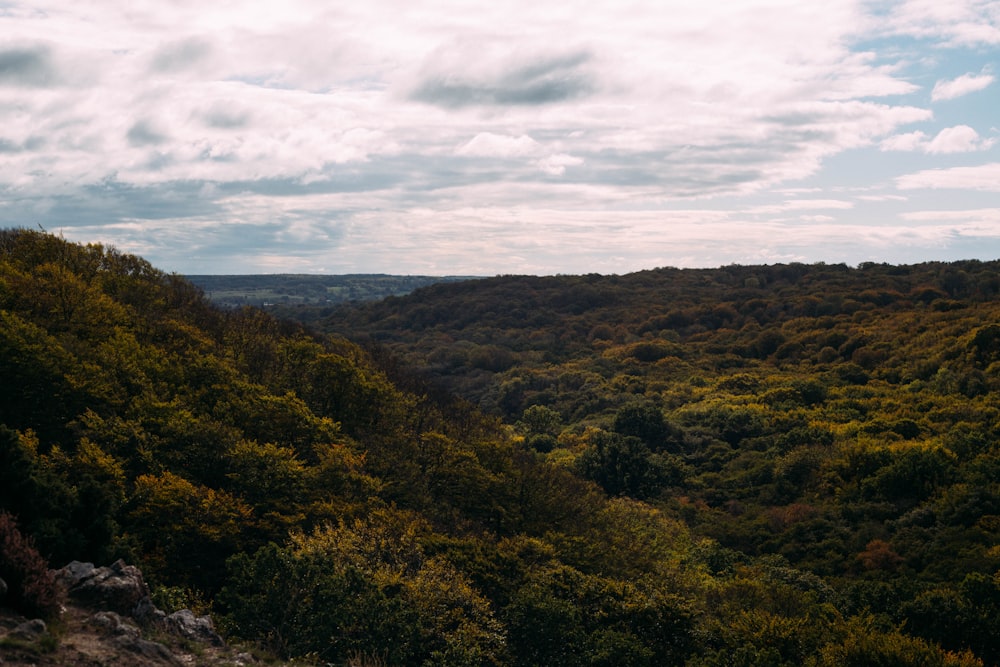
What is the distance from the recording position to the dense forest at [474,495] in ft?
72.5

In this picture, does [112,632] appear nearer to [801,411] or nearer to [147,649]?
[147,649]

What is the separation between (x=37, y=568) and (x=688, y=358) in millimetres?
105224

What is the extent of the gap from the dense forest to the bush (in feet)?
0.54

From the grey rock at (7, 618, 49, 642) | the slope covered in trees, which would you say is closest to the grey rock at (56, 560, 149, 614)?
the grey rock at (7, 618, 49, 642)

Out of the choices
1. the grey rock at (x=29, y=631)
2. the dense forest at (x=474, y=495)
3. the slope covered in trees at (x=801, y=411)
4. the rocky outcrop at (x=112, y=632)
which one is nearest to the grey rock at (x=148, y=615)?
the rocky outcrop at (x=112, y=632)

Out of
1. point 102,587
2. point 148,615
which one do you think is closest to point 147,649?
point 148,615

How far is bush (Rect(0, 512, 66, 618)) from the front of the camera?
43.9ft

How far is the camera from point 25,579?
13445 mm

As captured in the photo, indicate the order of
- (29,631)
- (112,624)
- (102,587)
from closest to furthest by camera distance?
(29,631) → (112,624) → (102,587)

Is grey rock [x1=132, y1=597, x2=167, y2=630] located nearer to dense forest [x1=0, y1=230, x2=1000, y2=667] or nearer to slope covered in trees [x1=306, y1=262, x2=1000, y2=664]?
dense forest [x1=0, y1=230, x2=1000, y2=667]

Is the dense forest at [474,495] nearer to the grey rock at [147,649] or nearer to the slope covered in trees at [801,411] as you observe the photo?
the slope covered in trees at [801,411]

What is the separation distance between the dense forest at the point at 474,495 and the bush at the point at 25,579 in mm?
164

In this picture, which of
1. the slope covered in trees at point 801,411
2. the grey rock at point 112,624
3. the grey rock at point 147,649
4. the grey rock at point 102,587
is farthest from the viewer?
the slope covered in trees at point 801,411

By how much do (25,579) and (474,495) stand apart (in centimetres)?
2555
